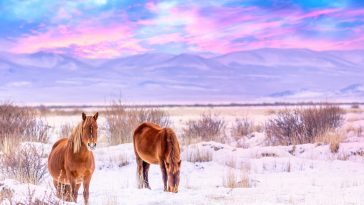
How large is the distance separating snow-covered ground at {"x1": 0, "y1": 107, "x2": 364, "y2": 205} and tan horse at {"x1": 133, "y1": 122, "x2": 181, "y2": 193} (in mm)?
282

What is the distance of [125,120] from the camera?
21.3 meters

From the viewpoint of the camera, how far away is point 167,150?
32.1 feet

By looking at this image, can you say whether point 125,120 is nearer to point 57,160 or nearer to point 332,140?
point 332,140

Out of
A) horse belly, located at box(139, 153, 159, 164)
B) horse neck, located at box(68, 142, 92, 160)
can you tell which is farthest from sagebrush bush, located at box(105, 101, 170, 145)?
horse neck, located at box(68, 142, 92, 160)

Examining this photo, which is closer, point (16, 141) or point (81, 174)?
point (81, 174)

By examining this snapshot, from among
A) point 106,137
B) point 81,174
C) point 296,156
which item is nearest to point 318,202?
point 81,174

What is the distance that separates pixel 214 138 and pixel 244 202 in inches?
509

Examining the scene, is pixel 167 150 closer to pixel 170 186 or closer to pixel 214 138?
pixel 170 186

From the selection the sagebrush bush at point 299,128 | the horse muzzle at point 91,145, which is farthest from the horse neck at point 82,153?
the sagebrush bush at point 299,128

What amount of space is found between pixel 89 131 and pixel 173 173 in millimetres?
2075

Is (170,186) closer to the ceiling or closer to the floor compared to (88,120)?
closer to the floor

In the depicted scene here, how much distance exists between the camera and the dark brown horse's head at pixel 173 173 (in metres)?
9.45

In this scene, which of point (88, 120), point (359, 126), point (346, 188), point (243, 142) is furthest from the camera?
point (359, 126)

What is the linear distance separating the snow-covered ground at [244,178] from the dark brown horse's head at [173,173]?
0.14 meters
